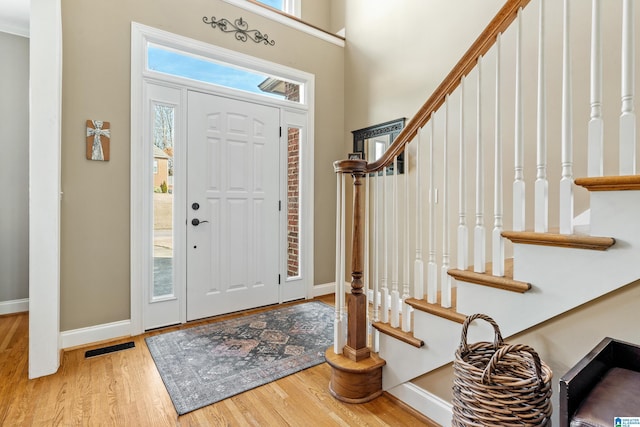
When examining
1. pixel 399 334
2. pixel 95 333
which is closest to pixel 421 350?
pixel 399 334

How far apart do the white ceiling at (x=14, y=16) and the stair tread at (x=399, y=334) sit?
3.88 metres

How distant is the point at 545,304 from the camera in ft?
3.95

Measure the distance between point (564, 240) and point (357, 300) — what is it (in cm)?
106

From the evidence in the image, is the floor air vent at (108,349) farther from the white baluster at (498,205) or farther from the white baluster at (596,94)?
the white baluster at (596,94)

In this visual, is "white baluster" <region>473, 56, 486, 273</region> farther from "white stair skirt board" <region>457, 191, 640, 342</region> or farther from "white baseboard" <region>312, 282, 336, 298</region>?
"white baseboard" <region>312, 282, 336, 298</region>

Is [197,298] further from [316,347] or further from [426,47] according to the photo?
[426,47]

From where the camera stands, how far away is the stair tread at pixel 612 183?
3.20 feet

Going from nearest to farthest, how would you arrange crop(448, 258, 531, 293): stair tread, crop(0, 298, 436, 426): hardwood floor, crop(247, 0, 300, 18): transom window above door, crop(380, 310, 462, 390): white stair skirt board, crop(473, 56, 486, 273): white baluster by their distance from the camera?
1. crop(448, 258, 531, 293): stair tread
2. crop(473, 56, 486, 273): white baluster
3. crop(380, 310, 462, 390): white stair skirt board
4. crop(0, 298, 436, 426): hardwood floor
5. crop(247, 0, 300, 18): transom window above door

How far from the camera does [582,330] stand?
116cm

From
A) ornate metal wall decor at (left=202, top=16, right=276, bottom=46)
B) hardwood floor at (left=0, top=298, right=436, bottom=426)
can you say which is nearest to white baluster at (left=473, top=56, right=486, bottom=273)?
hardwood floor at (left=0, top=298, right=436, bottom=426)

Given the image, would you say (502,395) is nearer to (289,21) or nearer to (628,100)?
(628,100)

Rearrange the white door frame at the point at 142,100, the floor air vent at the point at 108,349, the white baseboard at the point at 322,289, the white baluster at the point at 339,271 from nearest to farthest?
the white baluster at the point at 339,271 → the floor air vent at the point at 108,349 → the white door frame at the point at 142,100 → the white baseboard at the point at 322,289

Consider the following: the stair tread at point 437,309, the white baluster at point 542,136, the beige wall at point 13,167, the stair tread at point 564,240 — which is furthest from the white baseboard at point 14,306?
the white baluster at point 542,136

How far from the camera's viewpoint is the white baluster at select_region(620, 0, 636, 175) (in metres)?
0.99
